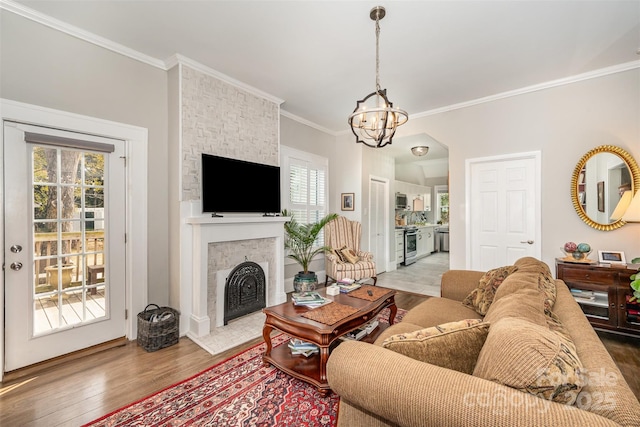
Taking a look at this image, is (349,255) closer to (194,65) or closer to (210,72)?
(210,72)

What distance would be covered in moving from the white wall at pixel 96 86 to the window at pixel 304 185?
1862mm

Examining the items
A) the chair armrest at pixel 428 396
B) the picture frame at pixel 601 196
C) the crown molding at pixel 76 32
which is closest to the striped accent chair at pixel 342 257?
the picture frame at pixel 601 196

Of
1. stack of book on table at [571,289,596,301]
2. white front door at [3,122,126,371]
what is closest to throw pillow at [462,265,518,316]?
stack of book on table at [571,289,596,301]

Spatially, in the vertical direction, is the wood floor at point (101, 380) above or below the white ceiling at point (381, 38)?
below

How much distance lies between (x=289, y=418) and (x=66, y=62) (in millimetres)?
3459

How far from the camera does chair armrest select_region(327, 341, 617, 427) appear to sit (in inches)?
30.7

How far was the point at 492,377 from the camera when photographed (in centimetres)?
92

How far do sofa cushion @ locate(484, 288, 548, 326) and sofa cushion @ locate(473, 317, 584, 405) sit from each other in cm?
23

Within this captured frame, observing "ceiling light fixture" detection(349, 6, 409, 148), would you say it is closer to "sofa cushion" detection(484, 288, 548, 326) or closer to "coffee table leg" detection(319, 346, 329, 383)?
"sofa cushion" detection(484, 288, 548, 326)

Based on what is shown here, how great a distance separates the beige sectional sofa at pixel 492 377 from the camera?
0.80m

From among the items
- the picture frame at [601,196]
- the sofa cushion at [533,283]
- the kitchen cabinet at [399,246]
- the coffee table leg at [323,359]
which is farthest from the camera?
the kitchen cabinet at [399,246]

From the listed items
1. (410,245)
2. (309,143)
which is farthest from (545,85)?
(410,245)

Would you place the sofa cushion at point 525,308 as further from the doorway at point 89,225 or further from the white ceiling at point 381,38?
the doorway at point 89,225

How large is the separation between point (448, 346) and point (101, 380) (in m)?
2.60
